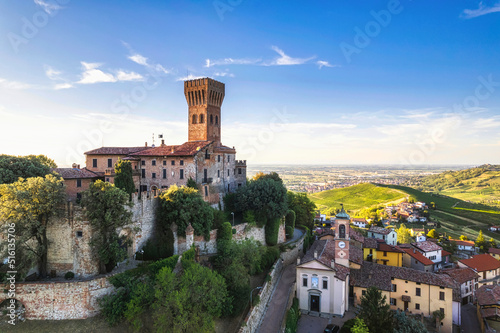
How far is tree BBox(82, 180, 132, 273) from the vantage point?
2806 cm

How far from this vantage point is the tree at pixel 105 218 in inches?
1105

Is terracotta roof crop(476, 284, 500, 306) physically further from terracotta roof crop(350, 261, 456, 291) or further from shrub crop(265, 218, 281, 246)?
shrub crop(265, 218, 281, 246)

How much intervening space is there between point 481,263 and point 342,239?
33139mm

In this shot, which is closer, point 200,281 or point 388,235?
point 200,281

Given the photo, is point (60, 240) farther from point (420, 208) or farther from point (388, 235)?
point (420, 208)

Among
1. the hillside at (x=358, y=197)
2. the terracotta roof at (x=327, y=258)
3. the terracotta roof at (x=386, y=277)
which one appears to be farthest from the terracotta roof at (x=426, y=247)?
the hillside at (x=358, y=197)

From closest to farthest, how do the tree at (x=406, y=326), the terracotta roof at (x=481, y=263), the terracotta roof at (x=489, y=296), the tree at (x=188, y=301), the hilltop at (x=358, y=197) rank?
the tree at (x=188, y=301) → the tree at (x=406, y=326) → the terracotta roof at (x=489, y=296) → the terracotta roof at (x=481, y=263) → the hilltop at (x=358, y=197)

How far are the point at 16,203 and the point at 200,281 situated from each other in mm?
17474

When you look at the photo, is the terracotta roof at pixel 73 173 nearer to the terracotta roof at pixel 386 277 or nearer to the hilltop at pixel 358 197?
the terracotta roof at pixel 386 277

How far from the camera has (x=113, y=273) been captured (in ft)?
95.0

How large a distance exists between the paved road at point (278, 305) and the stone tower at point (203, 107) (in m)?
27.5

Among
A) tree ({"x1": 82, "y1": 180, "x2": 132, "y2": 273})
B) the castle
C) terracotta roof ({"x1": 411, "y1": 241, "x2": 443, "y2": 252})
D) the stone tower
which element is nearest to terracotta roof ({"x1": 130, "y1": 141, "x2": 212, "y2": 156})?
the castle

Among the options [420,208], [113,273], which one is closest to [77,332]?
[113,273]

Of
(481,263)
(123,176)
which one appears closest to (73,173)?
(123,176)
